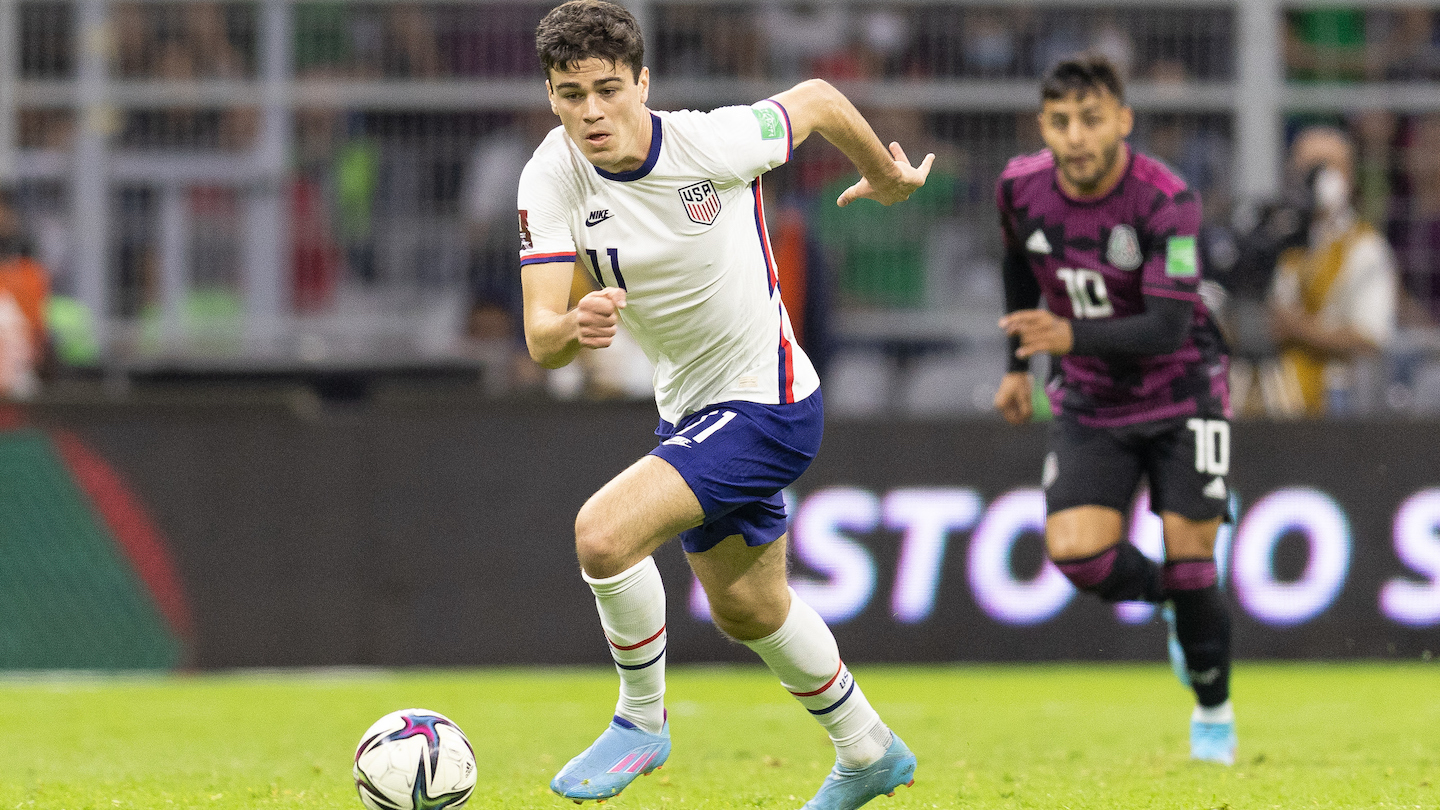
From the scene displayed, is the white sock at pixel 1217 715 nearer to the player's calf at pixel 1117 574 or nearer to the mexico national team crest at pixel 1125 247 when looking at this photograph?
the player's calf at pixel 1117 574

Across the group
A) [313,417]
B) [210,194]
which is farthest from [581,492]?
[210,194]

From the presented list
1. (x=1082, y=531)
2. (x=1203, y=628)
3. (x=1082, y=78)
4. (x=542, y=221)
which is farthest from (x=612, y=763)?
(x=1082, y=78)

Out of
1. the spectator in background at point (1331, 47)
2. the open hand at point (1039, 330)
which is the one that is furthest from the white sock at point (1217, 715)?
the spectator in background at point (1331, 47)

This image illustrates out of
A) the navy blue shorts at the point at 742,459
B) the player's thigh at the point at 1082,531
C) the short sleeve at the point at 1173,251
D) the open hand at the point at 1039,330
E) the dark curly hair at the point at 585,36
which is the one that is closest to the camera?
the dark curly hair at the point at 585,36

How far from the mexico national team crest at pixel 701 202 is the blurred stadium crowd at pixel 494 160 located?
19.6ft

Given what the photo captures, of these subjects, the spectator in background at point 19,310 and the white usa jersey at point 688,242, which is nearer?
the white usa jersey at point 688,242

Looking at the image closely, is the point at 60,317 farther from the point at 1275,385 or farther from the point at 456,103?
the point at 1275,385

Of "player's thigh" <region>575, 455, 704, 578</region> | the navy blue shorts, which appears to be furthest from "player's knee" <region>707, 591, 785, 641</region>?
"player's thigh" <region>575, 455, 704, 578</region>

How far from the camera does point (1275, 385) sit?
11.1 m

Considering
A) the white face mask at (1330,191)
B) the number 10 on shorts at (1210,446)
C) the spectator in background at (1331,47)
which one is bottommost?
the number 10 on shorts at (1210,446)

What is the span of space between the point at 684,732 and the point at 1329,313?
536 cm

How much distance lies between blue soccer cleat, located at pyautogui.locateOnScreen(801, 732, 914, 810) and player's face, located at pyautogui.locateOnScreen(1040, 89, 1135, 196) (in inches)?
96.2

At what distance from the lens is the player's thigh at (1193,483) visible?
6656 mm

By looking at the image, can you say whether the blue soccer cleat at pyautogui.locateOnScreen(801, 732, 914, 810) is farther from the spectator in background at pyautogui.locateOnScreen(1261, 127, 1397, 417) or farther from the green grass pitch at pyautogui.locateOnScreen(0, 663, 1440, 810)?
the spectator in background at pyautogui.locateOnScreen(1261, 127, 1397, 417)
